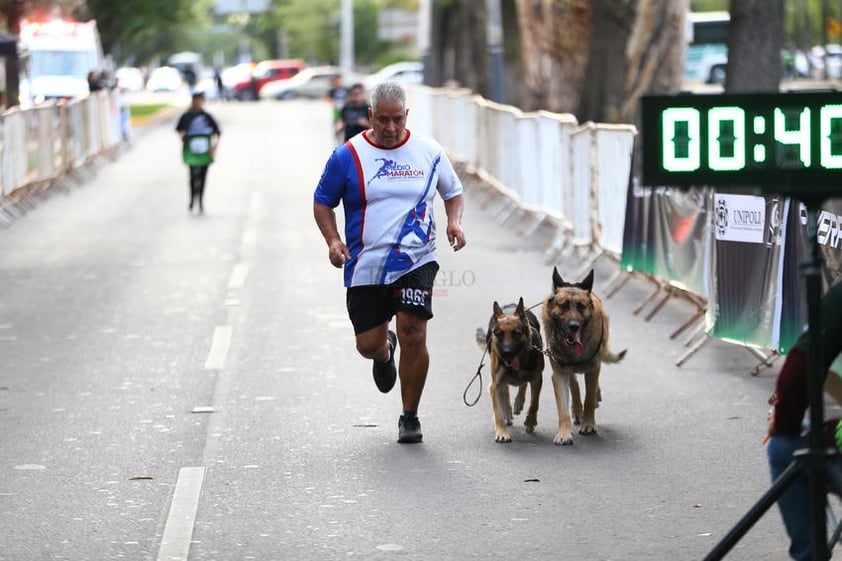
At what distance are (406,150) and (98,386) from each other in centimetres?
325

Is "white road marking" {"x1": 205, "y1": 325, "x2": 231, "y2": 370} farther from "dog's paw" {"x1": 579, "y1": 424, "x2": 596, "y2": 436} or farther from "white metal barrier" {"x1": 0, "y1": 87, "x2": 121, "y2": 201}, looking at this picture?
"white metal barrier" {"x1": 0, "y1": 87, "x2": 121, "y2": 201}

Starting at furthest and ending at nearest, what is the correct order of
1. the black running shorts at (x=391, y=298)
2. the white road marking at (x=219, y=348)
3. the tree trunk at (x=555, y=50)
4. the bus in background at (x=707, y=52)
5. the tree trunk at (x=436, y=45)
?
the bus in background at (x=707, y=52), the tree trunk at (x=436, y=45), the tree trunk at (x=555, y=50), the white road marking at (x=219, y=348), the black running shorts at (x=391, y=298)

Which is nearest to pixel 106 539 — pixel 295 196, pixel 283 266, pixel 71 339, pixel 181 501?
pixel 181 501

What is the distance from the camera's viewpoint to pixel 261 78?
87062 millimetres

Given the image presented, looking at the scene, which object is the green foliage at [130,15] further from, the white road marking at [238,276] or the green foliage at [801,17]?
the white road marking at [238,276]

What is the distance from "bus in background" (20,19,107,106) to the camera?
45.3 m

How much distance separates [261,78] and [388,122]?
79.6 meters

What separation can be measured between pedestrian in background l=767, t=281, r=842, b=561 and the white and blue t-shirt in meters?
3.37

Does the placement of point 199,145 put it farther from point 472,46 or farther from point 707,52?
point 707,52

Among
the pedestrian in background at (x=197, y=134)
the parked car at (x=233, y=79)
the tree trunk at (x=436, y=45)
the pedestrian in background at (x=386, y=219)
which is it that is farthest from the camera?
the parked car at (x=233, y=79)

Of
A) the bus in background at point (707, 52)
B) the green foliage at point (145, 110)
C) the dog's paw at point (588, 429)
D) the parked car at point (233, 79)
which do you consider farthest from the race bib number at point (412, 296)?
the parked car at point (233, 79)

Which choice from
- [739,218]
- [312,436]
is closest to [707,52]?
[739,218]

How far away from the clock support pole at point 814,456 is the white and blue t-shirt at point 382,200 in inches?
140

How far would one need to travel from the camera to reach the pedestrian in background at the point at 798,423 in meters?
5.25
